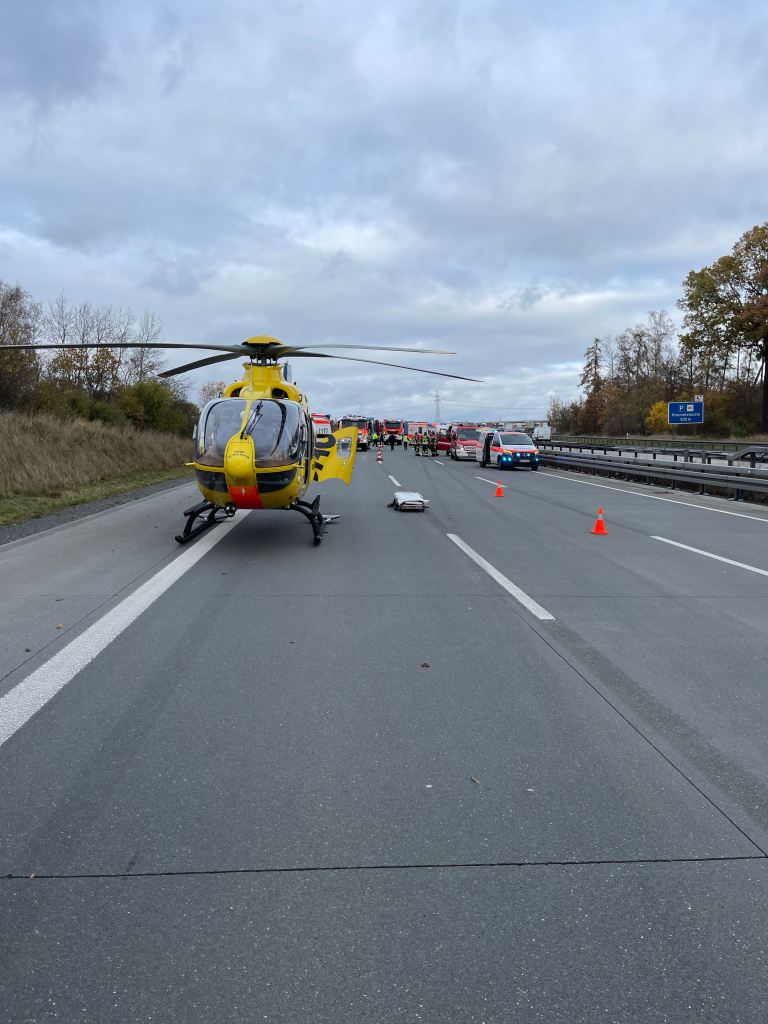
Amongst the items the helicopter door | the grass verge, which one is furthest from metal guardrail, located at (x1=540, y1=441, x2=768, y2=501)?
the grass verge

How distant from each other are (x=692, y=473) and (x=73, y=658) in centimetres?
2157

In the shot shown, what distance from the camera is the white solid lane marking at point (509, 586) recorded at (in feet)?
25.2

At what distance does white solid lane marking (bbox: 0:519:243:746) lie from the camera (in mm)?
4809

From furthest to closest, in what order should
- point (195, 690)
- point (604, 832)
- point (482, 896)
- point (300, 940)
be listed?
point (195, 690), point (604, 832), point (482, 896), point (300, 940)

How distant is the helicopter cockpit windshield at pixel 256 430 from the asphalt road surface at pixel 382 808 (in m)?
3.47

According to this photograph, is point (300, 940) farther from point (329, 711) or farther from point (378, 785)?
point (329, 711)

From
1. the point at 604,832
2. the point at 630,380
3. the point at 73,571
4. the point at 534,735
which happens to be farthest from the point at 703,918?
the point at 630,380

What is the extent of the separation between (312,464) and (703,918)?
1148 centimetres

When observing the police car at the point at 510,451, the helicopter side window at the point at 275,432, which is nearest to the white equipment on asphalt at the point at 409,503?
the helicopter side window at the point at 275,432

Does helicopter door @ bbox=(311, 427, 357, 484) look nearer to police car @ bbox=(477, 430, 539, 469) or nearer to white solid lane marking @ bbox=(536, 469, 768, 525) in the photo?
white solid lane marking @ bbox=(536, 469, 768, 525)

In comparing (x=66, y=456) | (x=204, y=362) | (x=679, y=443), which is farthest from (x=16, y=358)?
(x=679, y=443)

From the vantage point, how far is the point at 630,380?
314ft

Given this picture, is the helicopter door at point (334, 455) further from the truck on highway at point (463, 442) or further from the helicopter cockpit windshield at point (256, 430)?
the truck on highway at point (463, 442)

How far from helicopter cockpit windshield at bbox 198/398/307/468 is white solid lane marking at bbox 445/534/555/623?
298 centimetres
